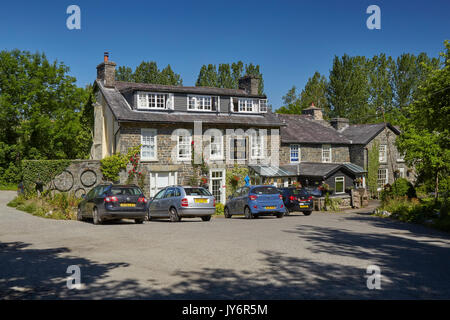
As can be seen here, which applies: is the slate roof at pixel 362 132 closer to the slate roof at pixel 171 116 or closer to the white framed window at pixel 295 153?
A: the white framed window at pixel 295 153

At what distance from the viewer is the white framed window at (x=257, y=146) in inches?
1366

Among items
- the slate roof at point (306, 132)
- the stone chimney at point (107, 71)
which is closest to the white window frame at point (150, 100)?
the stone chimney at point (107, 71)

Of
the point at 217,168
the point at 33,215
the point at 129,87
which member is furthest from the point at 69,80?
the point at 33,215

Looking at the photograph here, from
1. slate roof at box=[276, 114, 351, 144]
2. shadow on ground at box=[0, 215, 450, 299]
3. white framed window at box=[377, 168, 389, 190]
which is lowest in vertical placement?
shadow on ground at box=[0, 215, 450, 299]

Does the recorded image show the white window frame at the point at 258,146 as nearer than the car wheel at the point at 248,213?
No

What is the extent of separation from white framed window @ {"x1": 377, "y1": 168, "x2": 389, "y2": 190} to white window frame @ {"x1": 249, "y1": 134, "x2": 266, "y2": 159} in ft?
47.2

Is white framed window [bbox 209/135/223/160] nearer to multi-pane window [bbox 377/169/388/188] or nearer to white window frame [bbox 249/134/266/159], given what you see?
white window frame [bbox 249/134/266/159]

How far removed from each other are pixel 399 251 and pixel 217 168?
2205 centimetres

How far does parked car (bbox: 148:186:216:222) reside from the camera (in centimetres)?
2006

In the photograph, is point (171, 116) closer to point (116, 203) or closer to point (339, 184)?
point (116, 203)

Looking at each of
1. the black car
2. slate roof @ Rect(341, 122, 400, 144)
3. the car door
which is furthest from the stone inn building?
the car door

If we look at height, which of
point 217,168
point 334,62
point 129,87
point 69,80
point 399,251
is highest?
point 334,62
